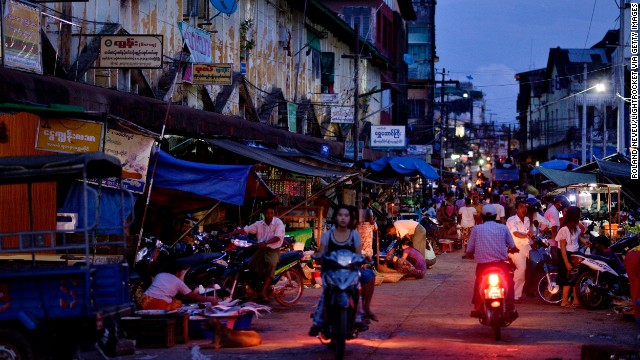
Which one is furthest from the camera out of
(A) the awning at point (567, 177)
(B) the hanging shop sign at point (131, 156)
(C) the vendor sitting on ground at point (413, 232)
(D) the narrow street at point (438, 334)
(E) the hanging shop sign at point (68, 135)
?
(A) the awning at point (567, 177)

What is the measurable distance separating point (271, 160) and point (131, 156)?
5172 millimetres

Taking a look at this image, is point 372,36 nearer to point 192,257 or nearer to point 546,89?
point 546,89

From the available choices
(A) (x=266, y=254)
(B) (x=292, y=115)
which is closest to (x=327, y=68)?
(B) (x=292, y=115)

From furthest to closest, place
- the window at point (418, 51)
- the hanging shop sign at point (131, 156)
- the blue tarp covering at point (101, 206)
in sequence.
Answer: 1. the window at point (418, 51)
2. the hanging shop sign at point (131, 156)
3. the blue tarp covering at point (101, 206)

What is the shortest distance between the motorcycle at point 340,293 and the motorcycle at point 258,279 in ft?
17.0

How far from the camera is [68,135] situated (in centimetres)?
1303

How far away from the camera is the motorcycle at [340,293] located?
1000cm

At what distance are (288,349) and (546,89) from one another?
251 ft

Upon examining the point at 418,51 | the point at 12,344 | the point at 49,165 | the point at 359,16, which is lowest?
the point at 12,344

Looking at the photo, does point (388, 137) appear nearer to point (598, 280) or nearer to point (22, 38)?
point (598, 280)

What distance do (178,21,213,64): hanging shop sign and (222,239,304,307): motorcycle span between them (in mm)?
7795

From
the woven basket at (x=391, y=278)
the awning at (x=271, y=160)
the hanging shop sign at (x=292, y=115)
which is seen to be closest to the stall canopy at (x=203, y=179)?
the awning at (x=271, y=160)

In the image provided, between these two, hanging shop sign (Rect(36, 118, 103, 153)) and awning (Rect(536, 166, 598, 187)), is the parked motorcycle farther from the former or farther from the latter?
awning (Rect(536, 166, 598, 187))

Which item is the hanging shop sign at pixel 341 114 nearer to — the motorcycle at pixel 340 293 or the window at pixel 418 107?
the motorcycle at pixel 340 293
